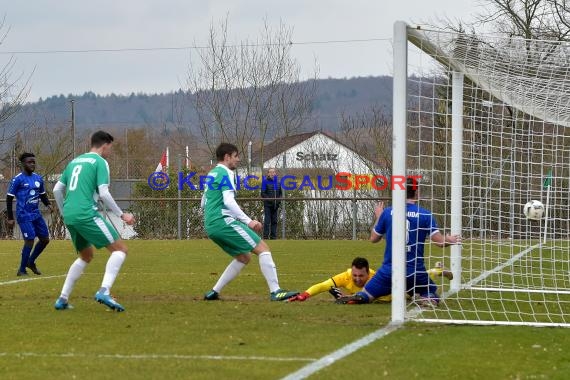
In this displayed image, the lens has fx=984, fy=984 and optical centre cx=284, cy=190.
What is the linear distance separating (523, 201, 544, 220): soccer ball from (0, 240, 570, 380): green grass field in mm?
4066

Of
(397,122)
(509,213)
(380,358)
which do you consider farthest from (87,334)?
(509,213)

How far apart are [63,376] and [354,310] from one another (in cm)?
426

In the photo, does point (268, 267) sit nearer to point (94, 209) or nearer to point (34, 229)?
point (94, 209)

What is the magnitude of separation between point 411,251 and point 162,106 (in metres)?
75.6

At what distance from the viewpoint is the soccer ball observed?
15161 millimetres

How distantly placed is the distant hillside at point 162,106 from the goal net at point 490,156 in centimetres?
1685

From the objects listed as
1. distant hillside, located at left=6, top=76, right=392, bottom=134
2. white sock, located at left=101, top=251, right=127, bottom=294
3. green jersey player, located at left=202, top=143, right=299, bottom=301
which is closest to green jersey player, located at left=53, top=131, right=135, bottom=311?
white sock, located at left=101, top=251, right=127, bottom=294

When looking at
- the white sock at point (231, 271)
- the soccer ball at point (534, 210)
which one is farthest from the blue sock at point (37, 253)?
the soccer ball at point (534, 210)

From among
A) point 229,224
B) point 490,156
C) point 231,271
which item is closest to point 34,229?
point 231,271

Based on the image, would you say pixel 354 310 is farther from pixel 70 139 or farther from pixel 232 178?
pixel 70 139

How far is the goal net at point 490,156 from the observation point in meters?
9.95

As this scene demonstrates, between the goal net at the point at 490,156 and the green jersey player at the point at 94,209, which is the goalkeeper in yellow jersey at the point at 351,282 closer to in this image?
the goal net at the point at 490,156

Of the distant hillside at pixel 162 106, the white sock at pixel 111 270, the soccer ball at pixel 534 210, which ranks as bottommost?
the white sock at pixel 111 270

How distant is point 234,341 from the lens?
8172 mm
